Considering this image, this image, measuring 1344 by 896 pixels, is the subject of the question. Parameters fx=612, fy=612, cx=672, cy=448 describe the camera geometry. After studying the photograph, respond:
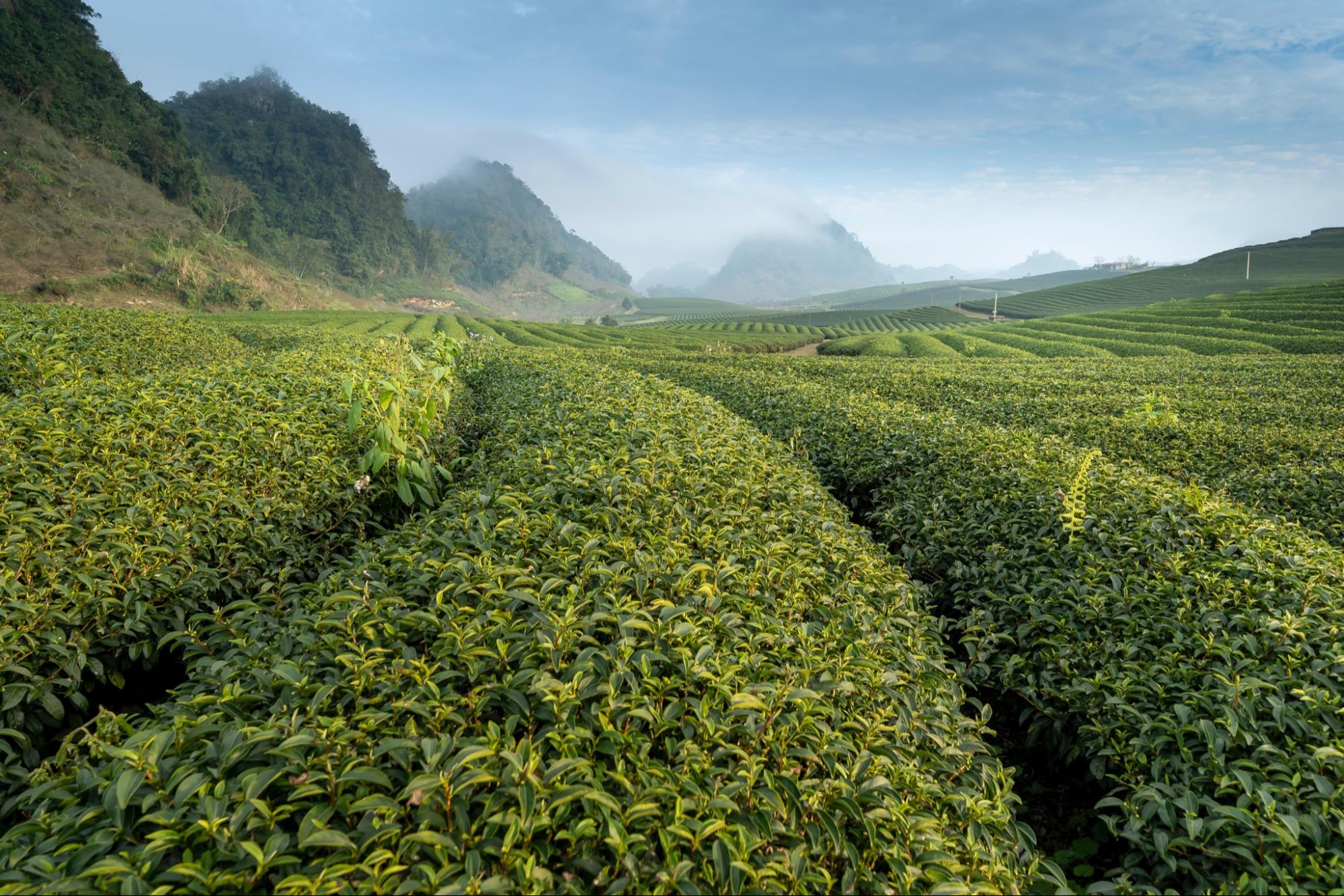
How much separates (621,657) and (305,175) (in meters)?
116

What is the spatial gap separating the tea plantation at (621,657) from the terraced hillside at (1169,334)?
82.9 feet

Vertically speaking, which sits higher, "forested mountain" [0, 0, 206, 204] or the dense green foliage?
"forested mountain" [0, 0, 206, 204]

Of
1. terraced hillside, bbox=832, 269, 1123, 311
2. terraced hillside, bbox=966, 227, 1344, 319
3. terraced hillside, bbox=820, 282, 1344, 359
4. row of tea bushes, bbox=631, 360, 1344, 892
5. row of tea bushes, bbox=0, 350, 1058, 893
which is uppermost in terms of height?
terraced hillside, bbox=832, 269, 1123, 311

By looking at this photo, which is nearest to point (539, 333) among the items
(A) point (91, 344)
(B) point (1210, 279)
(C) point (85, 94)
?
(A) point (91, 344)

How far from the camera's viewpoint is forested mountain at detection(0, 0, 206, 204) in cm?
4544

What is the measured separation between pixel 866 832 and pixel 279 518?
4.16m

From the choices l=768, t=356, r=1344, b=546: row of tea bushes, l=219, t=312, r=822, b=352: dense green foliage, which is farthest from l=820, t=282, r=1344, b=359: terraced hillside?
l=768, t=356, r=1344, b=546: row of tea bushes

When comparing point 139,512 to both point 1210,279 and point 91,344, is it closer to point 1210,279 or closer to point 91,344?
point 91,344

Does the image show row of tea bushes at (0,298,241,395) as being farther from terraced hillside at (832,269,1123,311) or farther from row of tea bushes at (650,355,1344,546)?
terraced hillside at (832,269,1123,311)

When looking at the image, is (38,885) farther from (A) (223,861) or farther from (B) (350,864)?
(B) (350,864)

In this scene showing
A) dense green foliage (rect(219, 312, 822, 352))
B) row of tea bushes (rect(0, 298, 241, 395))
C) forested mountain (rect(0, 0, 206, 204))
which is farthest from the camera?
forested mountain (rect(0, 0, 206, 204))

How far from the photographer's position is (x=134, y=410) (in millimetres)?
4562

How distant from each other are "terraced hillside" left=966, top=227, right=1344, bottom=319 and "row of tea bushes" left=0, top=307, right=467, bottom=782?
73.1 meters

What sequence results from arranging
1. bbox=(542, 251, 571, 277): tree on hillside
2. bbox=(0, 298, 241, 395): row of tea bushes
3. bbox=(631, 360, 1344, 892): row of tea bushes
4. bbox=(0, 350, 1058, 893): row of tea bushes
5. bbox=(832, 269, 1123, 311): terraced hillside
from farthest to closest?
bbox=(542, 251, 571, 277): tree on hillside → bbox=(832, 269, 1123, 311): terraced hillside → bbox=(0, 298, 241, 395): row of tea bushes → bbox=(631, 360, 1344, 892): row of tea bushes → bbox=(0, 350, 1058, 893): row of tea bushes
